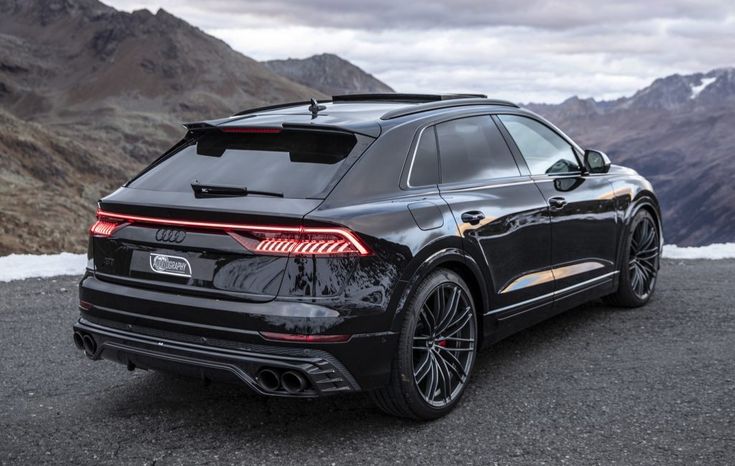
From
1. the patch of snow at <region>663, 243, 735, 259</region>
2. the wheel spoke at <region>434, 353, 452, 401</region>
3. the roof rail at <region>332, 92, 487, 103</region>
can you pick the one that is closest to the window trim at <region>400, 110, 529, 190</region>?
the roof rail at <region>332, 92, 487, 103</region>

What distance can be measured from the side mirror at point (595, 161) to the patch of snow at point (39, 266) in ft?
18.1

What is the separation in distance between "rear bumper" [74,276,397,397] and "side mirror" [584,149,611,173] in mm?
2706

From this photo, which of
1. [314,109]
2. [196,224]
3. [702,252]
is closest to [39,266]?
[314,109]

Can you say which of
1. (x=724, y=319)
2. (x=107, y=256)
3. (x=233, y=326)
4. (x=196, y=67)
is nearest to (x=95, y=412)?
(x=107, y=256)

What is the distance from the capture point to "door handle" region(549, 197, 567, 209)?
534 centimetres

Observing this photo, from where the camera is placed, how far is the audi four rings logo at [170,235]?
3932 mm

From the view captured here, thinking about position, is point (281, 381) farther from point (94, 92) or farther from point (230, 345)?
point (94, 92)

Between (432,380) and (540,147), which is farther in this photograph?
(540,147)

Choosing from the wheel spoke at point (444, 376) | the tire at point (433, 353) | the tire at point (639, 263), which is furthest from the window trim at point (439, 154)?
the tire at point (639, 263)

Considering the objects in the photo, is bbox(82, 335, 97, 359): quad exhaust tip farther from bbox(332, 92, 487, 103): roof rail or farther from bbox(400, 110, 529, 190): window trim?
bbox(332, 92, 487, 103): roof rail

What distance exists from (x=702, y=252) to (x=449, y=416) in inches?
297

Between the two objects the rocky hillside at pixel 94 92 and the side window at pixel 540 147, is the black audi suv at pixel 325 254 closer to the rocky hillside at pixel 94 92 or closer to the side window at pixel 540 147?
the side window at pixel 540 147

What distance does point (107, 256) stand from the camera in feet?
13.9

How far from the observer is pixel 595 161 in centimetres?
611
